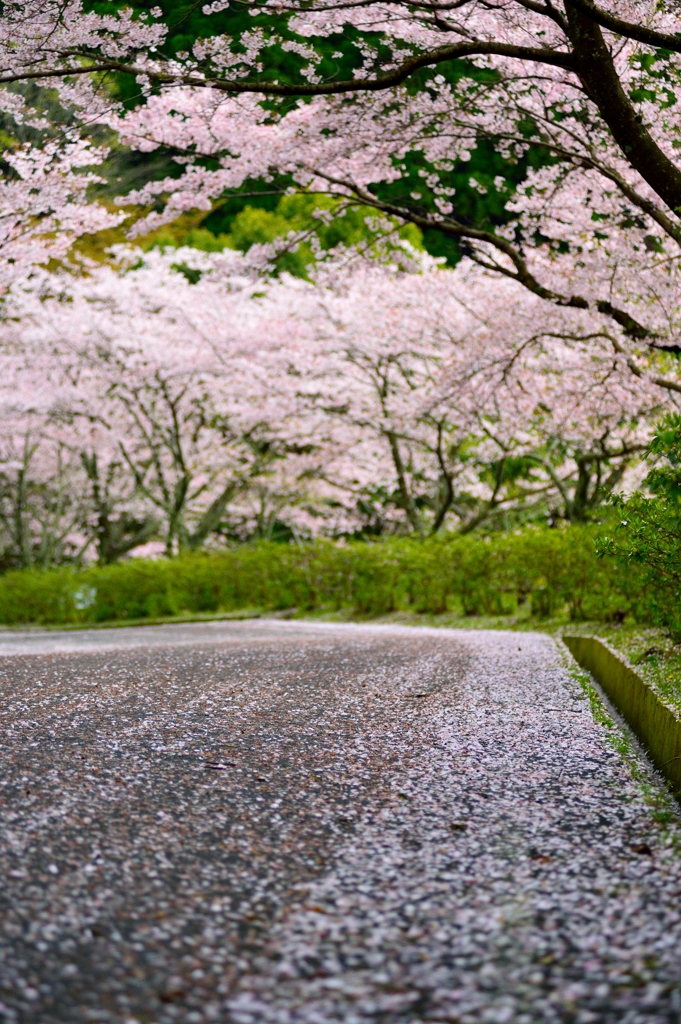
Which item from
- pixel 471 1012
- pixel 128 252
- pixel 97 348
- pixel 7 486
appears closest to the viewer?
pixel 471 1012

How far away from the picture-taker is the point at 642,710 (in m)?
4.41

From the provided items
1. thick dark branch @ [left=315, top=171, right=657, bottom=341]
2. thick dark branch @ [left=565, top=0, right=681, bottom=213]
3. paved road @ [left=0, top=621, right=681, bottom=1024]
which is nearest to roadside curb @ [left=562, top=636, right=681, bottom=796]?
paved road @ [left=0, top=621, right=681, bottom=1024]

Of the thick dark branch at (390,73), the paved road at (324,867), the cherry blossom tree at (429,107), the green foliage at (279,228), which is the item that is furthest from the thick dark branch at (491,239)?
the green foliage at (279,228)

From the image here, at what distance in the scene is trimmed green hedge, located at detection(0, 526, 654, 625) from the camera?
33.0ft

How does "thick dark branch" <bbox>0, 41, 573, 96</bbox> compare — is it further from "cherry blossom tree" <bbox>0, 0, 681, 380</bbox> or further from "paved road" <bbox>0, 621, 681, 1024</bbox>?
"paved road" <bbox>0, 621, 681, 1024</bbox>

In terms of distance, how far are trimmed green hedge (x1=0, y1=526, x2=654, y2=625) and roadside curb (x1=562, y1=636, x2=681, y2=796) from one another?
7.39 ft

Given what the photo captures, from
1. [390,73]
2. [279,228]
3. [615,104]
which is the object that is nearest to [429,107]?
[390,73]

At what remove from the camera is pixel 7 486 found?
68.8 ft

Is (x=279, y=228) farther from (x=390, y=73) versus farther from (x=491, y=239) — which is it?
(x=390, y=73)

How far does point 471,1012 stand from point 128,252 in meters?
17.3

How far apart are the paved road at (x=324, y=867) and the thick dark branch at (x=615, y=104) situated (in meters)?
3.19

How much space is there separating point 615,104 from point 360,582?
8.79 m

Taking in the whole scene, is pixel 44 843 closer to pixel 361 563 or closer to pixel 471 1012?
pixel 471 1012

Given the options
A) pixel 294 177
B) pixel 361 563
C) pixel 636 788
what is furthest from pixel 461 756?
pixel 361 563
